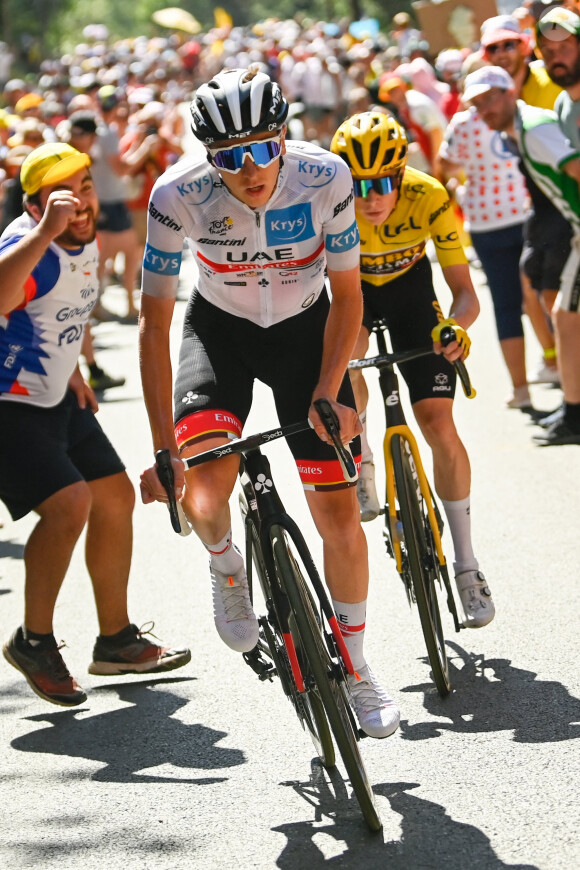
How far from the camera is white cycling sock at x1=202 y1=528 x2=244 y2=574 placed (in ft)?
15.6

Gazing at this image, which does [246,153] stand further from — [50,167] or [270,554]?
[50,167]

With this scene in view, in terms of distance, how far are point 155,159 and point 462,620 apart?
11402 millimetres

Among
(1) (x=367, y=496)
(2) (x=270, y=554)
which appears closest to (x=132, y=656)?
(1) (x=367, y=496)

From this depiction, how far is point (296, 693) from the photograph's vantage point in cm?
448

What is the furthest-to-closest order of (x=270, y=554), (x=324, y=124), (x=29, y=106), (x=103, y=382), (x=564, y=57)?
(x=324, y=124) → (x=29, y=106) → (x=103, y=382) → (x=564, y=57) → (x=270, y=554)

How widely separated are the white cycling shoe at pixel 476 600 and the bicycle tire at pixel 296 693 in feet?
3.73

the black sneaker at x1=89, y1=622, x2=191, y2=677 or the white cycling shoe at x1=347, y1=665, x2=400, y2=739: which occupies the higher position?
the white cycling shoe at x1=347, y1=665, x2=400, y2=739

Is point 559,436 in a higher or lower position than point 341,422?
lower

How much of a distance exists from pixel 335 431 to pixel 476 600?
1749 millimetres

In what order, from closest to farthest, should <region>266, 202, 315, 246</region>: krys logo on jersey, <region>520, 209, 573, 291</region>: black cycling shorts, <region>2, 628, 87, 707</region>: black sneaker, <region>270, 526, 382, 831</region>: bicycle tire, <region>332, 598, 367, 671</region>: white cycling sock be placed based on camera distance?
1. <region>270, 526, 382, 831</region>: bicycle tire
2. <region>266, 202, 315, 246</region>: krys logo on jersey
3. <region>332, 598, 367, 671</region>: white cycling sock
4. <region>2, 628, 87, 707</region>: black sneaker
5. <region>520, 209, 573, 291</region>: black cycling shorts

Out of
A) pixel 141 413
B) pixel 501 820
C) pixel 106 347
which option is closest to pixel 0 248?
pixel 501 820

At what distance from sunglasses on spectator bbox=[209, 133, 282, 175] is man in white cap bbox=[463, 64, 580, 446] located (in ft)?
14.5

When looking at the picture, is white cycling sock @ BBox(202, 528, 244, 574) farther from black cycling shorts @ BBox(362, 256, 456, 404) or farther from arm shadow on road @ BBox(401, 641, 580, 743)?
black cycling shorts @ BBox(362, 256, 456, 404)

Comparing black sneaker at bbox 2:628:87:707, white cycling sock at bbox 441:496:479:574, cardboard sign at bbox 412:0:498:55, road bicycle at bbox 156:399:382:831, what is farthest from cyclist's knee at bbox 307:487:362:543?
cardboard sign at bbox 412:0:498:55
